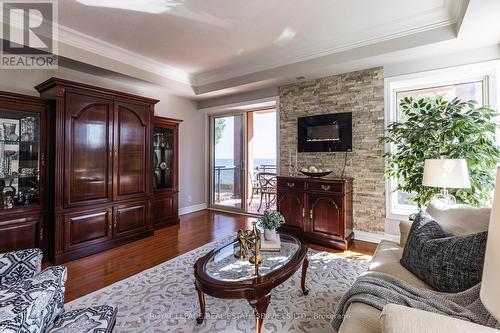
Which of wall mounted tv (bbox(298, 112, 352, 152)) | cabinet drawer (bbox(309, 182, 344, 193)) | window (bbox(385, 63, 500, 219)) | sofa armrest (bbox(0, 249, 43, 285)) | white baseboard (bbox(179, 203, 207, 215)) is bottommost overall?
white baseboard (bbox(179, 203, 207, 215))

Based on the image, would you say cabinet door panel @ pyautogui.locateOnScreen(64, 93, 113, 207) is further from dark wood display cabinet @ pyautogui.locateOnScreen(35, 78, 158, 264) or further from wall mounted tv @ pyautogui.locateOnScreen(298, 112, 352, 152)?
wall mounted tv @ pyautogui.locateOnScreen(298, 112, 352, 152)

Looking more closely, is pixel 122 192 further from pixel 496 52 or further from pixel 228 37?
pixel 496 52

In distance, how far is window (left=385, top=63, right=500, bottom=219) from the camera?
9.77 ft

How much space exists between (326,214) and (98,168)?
3221 mm

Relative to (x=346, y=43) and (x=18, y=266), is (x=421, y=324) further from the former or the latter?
(x=346, y=43)

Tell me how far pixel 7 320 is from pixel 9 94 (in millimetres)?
2932

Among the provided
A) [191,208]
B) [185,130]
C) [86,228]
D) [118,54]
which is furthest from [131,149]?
[191,208]

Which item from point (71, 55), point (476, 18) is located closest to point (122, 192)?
point (71, 55)

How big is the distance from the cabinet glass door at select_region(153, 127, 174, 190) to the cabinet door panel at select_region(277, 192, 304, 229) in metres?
2.20

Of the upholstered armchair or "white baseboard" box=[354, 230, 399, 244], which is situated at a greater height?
the upholstered armchair

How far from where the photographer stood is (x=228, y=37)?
10.8 ft

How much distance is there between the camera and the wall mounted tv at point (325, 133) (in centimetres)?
381

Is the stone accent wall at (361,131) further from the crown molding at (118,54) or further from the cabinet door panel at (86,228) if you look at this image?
the cabinet door panel at (86,228)

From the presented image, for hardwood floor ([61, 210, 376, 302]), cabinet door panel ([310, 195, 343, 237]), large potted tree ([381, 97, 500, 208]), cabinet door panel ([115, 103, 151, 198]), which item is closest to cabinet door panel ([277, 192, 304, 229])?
cabinet door panel ([310, 195, 343, 237])
